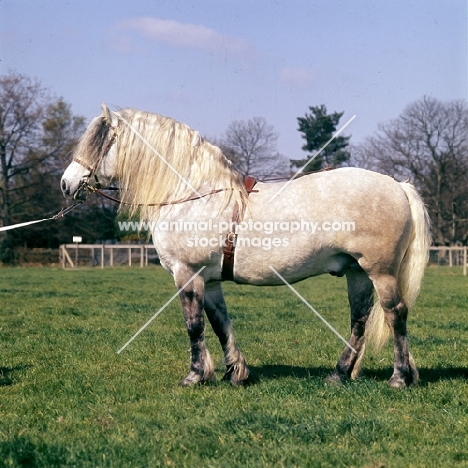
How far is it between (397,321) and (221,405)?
1961 millimetres

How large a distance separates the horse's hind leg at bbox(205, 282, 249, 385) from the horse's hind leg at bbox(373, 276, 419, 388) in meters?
1.43

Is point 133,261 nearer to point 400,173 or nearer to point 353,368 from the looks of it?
point 400,173

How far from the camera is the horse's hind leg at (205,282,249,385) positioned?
6.34 metres

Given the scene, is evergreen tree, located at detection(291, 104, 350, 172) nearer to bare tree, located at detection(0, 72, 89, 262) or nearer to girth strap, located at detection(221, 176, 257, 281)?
bare tree, located at detection(0, 72, 89, 262)

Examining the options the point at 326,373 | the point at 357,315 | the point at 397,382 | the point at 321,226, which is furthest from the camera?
the point at 326,373

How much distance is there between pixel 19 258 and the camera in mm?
43125

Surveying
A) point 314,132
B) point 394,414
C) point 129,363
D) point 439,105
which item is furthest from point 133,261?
point 394,414

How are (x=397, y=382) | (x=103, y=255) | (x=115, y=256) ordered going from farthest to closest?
(x=115, y=256) → (x=103, y=255) → (x=397, y=382)

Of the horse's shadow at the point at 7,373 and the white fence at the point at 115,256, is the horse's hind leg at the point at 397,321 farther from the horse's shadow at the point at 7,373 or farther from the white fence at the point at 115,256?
the white fence at the point at 115,256

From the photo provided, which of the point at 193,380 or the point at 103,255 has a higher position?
the point at 193,380

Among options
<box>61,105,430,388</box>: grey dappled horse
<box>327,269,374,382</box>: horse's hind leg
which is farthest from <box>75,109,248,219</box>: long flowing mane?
<box>327,269,374,382</box>: horse's hind leg

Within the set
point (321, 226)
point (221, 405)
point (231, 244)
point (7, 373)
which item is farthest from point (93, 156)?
point (221, 405)

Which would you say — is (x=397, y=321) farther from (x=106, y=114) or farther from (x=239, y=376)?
(x=106, y=114)

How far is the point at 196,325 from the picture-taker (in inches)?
250
